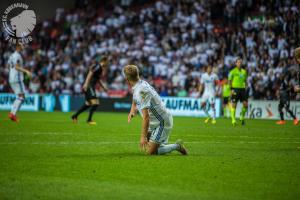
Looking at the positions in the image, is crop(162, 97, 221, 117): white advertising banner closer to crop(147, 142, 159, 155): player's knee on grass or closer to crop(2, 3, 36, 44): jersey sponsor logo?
crop(2, 3, 36, 44): jersey sponsor logo

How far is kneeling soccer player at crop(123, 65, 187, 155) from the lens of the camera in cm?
1071

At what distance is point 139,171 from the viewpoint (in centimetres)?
881

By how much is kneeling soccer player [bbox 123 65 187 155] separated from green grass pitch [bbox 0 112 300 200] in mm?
256

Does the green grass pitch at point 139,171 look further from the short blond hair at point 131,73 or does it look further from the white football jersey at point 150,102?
the short blond hair at point 131,73

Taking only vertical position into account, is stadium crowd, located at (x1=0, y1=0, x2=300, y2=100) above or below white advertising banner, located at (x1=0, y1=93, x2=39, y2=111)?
above

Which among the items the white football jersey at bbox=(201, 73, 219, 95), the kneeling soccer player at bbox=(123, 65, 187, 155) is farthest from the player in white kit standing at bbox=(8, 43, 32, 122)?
the kneeling soccer player at bbox=(123, 65, 187, 155)

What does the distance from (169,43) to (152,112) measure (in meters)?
25.9

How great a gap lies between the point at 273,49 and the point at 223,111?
4.54 meters

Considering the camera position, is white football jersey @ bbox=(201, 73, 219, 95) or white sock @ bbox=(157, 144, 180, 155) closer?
white sock @ bbox=(157, 144, 180, 155)

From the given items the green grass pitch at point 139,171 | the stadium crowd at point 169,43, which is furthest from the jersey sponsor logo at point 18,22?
the green grass pitch at point 139,171

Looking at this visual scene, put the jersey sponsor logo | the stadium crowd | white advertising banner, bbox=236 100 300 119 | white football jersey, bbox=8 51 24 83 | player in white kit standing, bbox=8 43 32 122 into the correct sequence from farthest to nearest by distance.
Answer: the jersey sponsor logo
the stadium crowd
white advertising banner, bbox=236 100 300 119
white football jersey, bbox=8 51 24 83
player in white kit standing, bbox=8 43 32 122

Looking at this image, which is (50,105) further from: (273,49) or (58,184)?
(58,184)

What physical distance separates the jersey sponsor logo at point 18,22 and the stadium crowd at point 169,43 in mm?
1429

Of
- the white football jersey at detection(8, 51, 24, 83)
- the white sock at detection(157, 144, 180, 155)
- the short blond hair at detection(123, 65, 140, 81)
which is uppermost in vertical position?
the white football jersey at detection(8, 51, 24, 83)
